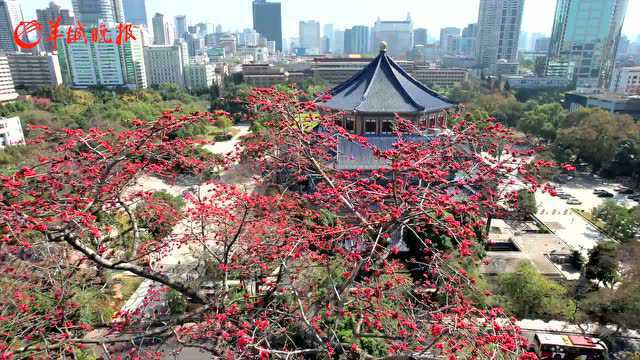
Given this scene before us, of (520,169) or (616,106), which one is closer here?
(520,169)

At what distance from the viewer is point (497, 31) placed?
3809 inches

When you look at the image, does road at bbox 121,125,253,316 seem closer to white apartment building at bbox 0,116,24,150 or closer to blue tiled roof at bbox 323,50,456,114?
blue tiled roof at bbox 323,50,456,114

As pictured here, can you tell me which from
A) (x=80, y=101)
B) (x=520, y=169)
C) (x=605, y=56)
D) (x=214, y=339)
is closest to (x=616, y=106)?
(x=605, y=56)

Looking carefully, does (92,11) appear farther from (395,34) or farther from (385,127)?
(395,34)

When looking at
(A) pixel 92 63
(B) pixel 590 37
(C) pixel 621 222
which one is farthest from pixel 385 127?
(B) pixel 590 37

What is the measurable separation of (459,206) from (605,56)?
8526cm

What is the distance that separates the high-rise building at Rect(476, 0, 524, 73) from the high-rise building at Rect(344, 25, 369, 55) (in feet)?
242

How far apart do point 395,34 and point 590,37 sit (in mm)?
88872

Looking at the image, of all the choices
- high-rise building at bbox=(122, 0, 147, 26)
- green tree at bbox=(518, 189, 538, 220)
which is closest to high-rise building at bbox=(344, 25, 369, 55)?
high-rise building at bbox=(122, 0, 147, 26)

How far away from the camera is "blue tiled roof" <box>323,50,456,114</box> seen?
52.0 ft

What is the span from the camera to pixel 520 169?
15.8ft

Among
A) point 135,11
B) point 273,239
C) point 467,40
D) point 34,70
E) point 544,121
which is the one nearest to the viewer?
point 273,239

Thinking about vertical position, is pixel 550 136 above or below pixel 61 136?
below

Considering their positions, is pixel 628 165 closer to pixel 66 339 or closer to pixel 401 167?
pixel 401 167
